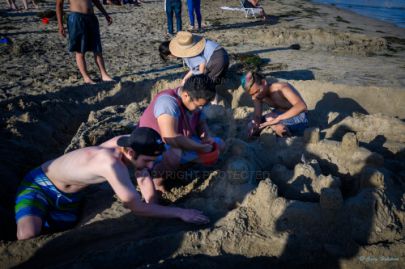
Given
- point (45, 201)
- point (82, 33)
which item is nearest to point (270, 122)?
point (45, 201)

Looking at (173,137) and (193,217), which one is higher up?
(173,137)

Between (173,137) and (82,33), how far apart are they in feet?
9.67

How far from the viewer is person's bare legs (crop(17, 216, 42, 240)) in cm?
244

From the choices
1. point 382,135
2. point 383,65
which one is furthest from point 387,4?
point 382,135

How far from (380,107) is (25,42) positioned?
7961mm

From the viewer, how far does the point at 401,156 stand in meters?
3.43

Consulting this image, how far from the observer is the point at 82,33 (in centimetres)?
471

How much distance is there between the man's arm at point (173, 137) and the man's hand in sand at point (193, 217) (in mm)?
646

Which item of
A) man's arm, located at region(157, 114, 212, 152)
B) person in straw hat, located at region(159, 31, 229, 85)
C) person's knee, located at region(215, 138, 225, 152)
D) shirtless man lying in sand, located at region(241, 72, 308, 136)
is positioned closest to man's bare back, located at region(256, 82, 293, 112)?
shirtless man lying in sand, located at region(241, 72, 308, 136)

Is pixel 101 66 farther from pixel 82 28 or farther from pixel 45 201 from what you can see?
pixel 45 201

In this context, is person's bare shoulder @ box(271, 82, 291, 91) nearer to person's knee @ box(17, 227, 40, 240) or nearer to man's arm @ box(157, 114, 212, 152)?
man's arm @ box(157, 114, 212, 152)

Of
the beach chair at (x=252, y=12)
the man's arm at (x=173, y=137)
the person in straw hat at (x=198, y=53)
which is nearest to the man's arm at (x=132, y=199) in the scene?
the man's arm at (x=173, y=137)

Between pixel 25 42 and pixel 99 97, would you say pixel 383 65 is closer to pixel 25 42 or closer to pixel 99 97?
pixel 99 97

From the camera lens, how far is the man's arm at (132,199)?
→ 225 cm
